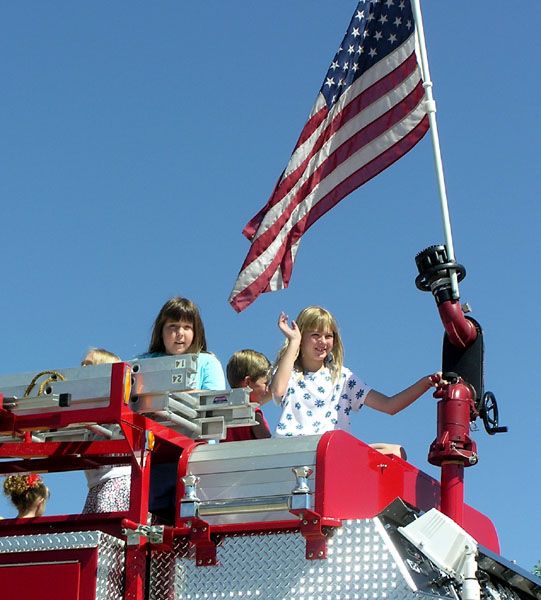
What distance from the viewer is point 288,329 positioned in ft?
19.4

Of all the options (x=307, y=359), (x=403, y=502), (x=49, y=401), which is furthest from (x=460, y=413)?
(x=49, y=401)

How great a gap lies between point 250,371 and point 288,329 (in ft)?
1.84

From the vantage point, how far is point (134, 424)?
15.2ft

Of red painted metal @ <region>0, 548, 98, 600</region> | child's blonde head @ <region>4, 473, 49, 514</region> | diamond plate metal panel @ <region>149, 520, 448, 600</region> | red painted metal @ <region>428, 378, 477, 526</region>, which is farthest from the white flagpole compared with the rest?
child's blonde head @ <region>4, 473, 49, 514</region>

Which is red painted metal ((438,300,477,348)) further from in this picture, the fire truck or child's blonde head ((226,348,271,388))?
child's blonde head ((226,348,271,388))

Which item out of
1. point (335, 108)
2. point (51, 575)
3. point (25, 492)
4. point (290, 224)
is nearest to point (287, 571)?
point (51, 575)

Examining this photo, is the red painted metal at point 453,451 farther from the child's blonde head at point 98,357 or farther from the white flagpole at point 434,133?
the child's blonde head at point 98,357

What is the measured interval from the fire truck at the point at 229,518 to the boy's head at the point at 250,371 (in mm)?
1416

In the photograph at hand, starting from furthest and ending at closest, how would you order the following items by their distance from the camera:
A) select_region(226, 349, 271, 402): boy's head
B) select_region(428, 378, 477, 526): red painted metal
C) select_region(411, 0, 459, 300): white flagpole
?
select_region(226, 349, 271, 402): boy's head → select_region(411, 0, 459, 300): white flagpole → select_region(428, 378, 477, 526): red painted metal

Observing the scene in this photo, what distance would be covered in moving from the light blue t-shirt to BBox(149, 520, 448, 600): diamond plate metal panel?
1421mm

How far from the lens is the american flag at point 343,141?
21.8 ft

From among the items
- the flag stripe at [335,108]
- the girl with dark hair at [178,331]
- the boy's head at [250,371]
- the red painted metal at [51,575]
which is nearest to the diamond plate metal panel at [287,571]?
the red painted metal at [51,575]

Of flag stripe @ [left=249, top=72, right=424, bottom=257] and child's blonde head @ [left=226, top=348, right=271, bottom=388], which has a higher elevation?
flag stripe @ [left=249, top=72, right=424, bottom=257]

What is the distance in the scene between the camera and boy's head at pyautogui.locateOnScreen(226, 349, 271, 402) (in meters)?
6.35
